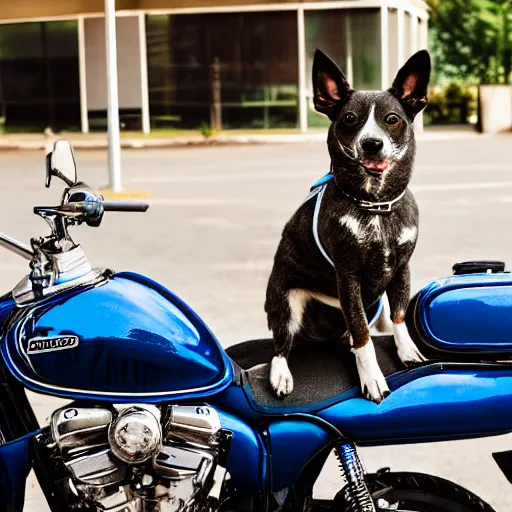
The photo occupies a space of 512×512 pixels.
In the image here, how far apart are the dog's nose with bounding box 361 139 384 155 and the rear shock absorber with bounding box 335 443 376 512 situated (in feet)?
2.50

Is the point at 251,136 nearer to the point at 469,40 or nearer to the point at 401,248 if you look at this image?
the point at 469,40

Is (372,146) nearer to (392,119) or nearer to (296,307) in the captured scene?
(392,119)

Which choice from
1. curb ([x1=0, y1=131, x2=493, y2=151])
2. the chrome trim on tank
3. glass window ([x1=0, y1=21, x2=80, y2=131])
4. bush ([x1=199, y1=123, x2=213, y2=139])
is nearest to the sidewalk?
curb ([x1=0, y1=131, x2=493, y2=151])

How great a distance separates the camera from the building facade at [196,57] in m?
28.2

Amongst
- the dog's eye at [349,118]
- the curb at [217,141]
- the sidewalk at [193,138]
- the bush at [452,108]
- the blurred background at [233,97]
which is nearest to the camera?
the dog's eye at [349,118]

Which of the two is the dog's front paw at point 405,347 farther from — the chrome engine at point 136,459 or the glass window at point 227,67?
the glass window at point 227,67

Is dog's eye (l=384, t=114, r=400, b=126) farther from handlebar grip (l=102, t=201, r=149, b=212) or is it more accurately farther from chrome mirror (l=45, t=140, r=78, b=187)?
→ chrome mirror (l=45, t=140, r=78, b=187)

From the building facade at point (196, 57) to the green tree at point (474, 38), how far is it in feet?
17.3

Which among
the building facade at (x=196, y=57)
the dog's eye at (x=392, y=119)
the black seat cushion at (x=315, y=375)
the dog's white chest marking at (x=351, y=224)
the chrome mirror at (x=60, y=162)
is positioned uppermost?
the building facade at (x=196, y=57)

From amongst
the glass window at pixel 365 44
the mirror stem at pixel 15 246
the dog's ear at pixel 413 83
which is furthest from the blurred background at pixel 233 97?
the dog's ear at pixel 413 83

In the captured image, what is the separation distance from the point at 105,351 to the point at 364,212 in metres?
0.74

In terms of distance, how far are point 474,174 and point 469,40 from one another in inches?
746

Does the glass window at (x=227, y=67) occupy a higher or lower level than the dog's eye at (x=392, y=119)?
higher

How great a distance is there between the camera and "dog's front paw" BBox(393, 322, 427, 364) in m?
2.77
